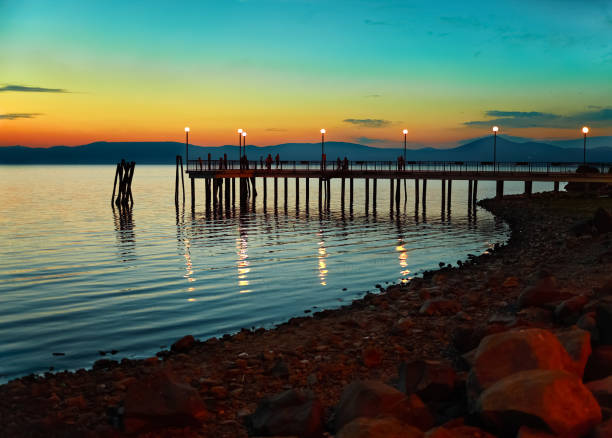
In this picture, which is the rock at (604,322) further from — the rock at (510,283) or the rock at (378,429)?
the rock at (510,283)

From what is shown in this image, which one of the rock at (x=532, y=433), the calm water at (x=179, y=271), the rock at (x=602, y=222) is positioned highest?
the rock at (x=602, y=222)

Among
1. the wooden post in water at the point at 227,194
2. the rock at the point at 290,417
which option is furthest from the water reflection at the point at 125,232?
the rock at the point at 290,417

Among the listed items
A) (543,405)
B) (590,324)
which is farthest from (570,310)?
(543,405)

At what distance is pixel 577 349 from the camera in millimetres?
6520

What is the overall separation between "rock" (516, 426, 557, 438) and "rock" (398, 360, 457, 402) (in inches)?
56.0

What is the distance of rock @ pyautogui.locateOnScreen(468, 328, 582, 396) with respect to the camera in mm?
5930

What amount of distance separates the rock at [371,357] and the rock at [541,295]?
348 centimetres

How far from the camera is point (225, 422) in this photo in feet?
22.6

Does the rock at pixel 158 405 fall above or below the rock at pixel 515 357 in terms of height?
below

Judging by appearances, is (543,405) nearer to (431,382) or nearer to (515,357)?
(515,357)

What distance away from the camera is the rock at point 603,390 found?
572 centimetres

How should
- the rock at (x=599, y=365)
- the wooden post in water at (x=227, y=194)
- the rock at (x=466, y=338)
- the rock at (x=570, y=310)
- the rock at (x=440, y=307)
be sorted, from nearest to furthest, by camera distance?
the rock at (x=599, y=365) < the rock at (x=466, y=338) < the rock at (x=570, y=310) < the rock at (x=440, y=307) < the wooden post in water at (x=227, y=194)

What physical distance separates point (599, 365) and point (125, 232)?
3081 centimetres

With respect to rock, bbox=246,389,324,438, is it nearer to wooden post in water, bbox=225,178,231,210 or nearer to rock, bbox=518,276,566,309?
rock, bbox=518,276,566,309
